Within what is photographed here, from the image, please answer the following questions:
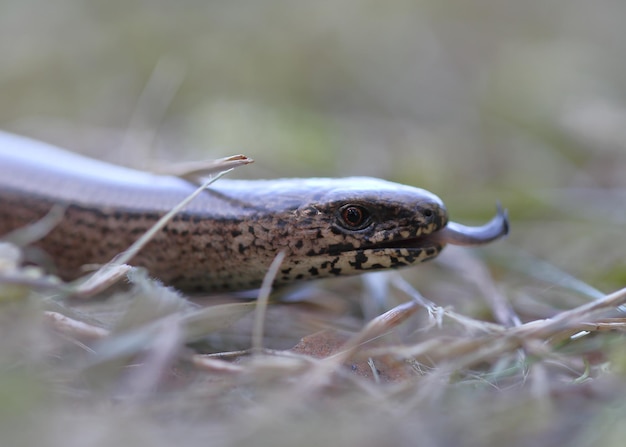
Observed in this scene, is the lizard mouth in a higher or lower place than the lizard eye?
lower

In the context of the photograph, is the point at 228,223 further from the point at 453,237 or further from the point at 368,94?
the point at 368,94

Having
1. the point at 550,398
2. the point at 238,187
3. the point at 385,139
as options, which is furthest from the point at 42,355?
the point at 385,139

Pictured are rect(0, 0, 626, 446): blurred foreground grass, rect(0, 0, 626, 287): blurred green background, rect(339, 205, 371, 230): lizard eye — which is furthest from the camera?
rect(0, 0, 626, 287): blurred green background

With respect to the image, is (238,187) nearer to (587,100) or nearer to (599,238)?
(599,238)

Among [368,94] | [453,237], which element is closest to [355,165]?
[368,94]

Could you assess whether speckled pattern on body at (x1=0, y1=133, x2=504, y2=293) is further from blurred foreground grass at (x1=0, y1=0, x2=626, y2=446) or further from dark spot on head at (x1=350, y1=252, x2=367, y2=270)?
blurred foreground grass at (x1=0, y1=0, x2=626, y2=446)

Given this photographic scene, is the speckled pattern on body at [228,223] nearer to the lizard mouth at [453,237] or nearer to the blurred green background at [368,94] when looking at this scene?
the lizard mouth at [453,237]


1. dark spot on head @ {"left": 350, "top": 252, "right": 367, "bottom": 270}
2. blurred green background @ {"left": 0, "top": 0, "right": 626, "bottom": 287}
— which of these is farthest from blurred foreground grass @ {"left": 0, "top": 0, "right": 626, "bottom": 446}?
dark spot on head @ {"left": 350, "top": 252, "right": 367, "bottom": 270}

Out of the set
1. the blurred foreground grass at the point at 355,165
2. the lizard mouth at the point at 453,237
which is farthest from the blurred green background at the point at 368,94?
the lizard mouth at the point at 453,237
